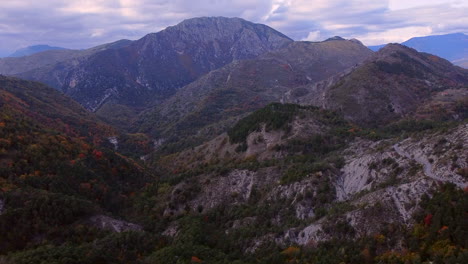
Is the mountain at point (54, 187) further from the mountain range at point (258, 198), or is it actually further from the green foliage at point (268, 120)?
the green foliage at point (268, 120)

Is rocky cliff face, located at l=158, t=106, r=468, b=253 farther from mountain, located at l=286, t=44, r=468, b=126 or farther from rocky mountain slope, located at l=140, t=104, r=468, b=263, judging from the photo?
mountain, located at l=286, t=44, r=468, b=126

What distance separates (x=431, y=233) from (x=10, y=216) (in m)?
48.1

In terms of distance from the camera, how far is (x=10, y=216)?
4425cm

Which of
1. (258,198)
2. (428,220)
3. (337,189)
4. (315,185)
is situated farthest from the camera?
(258,198)

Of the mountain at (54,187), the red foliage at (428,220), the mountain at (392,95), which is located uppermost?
the mountain at (392,95)

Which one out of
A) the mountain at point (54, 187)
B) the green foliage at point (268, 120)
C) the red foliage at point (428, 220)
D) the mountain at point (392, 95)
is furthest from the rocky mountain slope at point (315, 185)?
the mountain at point (392, 95)

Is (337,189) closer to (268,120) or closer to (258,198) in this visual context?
(258,198)

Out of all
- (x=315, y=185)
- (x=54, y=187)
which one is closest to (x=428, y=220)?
(x=315, y=185)

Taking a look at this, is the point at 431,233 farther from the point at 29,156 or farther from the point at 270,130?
the point at 29,156

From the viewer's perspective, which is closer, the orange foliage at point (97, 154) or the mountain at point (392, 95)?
the orange foliage at point (97, 154)

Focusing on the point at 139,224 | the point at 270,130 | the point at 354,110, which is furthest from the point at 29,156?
the point at 354,110

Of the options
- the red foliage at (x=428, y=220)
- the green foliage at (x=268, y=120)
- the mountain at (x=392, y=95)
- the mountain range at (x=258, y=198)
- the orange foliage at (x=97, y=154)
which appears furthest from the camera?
the mountain at (x=392, y=95)

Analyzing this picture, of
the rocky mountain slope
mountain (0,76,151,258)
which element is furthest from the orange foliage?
the rocky mountain slope

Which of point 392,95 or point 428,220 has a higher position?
point 392,95
